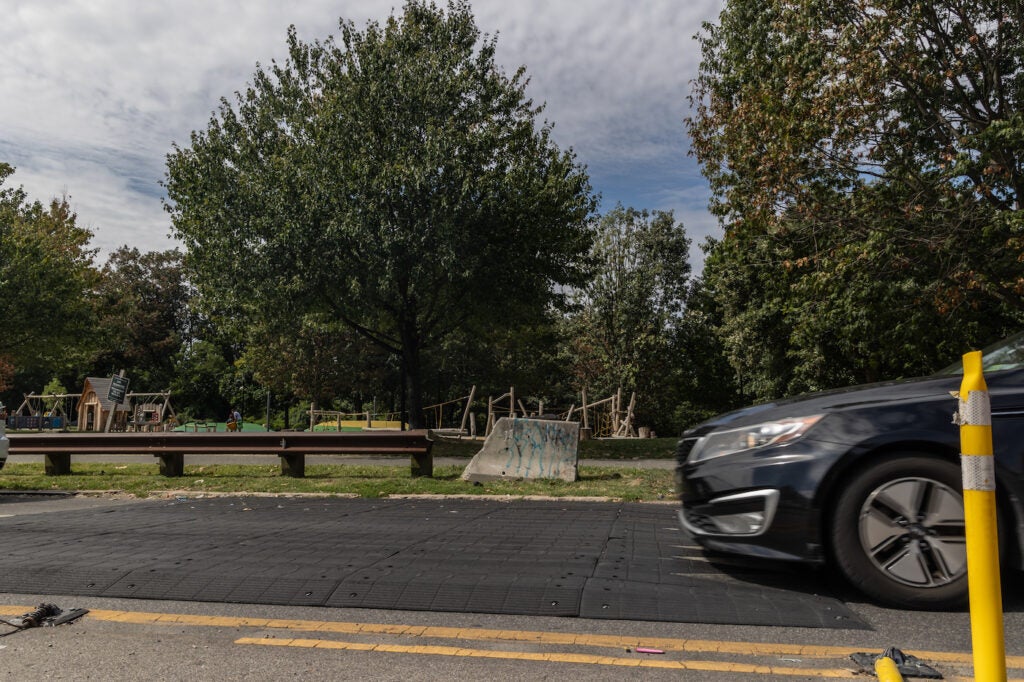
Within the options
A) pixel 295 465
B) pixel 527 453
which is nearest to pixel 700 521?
pixel 527 453

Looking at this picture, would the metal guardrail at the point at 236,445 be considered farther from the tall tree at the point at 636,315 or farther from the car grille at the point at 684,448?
the tall tree at the point at 636,315

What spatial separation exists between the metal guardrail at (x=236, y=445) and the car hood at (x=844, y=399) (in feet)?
25.9

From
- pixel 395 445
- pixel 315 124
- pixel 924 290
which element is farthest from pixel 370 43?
pixel 924 290

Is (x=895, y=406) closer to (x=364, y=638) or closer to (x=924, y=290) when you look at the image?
(x=364, y=638)

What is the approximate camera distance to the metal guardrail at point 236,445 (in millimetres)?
12031

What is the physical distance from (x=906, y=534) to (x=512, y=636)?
2.09 meters

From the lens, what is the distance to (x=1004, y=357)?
4.49 metres

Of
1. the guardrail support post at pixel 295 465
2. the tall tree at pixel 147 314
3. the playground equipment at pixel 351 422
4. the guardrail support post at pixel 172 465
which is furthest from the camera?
the tall tree at pixel 147 314

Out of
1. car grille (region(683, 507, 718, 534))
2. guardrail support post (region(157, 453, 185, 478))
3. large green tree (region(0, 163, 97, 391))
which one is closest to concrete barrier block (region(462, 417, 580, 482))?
guardrail support post (region(157, 453, 185, 478))

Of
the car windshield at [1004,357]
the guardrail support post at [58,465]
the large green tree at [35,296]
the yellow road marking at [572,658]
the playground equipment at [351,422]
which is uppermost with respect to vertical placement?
the large green tree at [35,296]

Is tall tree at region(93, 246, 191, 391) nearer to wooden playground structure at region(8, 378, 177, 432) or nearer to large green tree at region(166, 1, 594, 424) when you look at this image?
wooden playground structure at region(8, 378, 177, 432)

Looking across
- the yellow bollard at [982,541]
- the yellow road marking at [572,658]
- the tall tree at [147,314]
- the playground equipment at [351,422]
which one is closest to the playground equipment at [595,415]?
the playground equipment at [351,422]

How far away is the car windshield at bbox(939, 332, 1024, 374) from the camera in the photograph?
168 inches

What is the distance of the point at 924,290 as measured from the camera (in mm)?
16438
